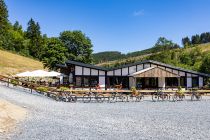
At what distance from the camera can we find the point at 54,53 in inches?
2527

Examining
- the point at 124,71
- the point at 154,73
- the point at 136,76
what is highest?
the point at 124,71

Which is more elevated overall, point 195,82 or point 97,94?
point 195,82

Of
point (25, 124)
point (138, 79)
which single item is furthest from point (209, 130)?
point (138, 79)

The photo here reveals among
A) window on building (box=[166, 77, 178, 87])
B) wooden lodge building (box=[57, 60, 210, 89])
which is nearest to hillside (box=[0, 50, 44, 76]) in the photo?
wooden lodge building (box=[57, 60, 210, 89])

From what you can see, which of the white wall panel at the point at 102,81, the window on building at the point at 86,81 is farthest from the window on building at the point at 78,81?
the white wall panel at the point at 102,81

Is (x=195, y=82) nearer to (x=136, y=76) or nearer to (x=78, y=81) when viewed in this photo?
(x=136, y=76)

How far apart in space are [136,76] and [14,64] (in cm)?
4231

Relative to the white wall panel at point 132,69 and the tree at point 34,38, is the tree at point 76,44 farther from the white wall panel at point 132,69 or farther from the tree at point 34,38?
the tree at point 34,38

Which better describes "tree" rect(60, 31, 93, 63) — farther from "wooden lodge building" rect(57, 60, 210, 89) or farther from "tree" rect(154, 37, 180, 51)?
"wooden lodge building" rect(57, 60, 210, 89)

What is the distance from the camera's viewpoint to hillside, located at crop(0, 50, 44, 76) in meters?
69.7

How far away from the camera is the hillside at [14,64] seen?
6966 cm

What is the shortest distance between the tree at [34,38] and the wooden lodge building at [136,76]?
58047 millimetres

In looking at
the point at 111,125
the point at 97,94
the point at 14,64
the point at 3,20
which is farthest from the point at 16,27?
the point at 111,125

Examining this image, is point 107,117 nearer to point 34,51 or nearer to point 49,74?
point 49,74
